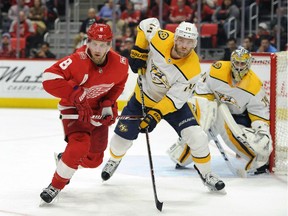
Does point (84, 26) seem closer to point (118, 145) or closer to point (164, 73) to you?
point (118, 145)

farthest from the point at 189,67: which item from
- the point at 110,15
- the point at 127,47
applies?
the point at 110,15

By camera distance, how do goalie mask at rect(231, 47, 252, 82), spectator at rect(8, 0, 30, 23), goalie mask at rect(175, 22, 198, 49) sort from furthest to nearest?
A: spectator at rect(8, 0, 30, 23)
goalie mask at rect(231, 47, 252, 82)
goalie mask at rect(175, 22, 198, 49)

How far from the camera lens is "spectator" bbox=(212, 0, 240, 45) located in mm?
9320

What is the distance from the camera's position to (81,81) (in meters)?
3.79

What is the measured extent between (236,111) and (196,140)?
930 millimetres

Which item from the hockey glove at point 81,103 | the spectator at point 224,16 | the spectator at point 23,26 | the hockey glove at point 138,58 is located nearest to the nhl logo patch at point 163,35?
the hockey glove at point 138,58

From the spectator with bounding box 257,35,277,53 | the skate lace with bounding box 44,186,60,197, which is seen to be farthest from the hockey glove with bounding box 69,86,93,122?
the spectator with bounding box 257,35,277,53

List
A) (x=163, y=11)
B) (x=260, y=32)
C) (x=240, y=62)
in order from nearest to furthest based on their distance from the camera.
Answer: (x=240, y=62) → (x=260, y=32) → (x=163, y=11)

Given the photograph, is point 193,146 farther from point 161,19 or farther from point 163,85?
point 161,19

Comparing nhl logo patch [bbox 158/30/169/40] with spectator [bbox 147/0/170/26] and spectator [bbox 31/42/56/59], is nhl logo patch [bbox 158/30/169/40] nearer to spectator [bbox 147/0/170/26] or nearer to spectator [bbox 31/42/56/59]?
spectator [bbox 31/42/56/59]

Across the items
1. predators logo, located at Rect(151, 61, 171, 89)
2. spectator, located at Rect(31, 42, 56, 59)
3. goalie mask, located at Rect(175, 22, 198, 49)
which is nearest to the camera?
goalie mask, located at Rect(175, 22, 198, 49)

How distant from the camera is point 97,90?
3.89m

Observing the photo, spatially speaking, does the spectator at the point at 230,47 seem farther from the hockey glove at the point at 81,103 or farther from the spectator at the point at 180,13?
the hockey glove at the point at 81,103

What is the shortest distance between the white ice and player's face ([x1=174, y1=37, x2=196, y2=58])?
85cm
